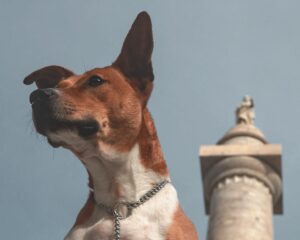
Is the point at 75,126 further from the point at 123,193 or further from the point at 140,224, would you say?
the point at 140,224

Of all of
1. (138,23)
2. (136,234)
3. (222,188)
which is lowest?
(136,234)

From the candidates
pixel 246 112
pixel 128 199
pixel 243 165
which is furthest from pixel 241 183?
pixel 128 199

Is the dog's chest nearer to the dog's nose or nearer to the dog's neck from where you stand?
the dog's neck

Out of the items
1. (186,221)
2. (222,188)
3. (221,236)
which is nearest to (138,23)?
(186,221)

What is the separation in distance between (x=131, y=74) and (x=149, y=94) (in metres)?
0.17

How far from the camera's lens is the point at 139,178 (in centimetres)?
540

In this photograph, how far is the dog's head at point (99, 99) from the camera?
16.9 feet

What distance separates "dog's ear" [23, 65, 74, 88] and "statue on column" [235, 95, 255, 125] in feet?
60.4

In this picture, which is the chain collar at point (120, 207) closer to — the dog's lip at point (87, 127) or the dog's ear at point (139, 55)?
the dog's lip at point (87, 127)

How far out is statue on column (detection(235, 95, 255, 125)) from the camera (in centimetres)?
2411

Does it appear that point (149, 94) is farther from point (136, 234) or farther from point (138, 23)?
point (136, 234)

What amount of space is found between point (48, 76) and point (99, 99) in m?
0.41

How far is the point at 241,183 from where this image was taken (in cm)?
2183

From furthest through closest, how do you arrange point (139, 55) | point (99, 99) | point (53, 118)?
point (139, 55) < point (99, 99) < point (53, 118)
